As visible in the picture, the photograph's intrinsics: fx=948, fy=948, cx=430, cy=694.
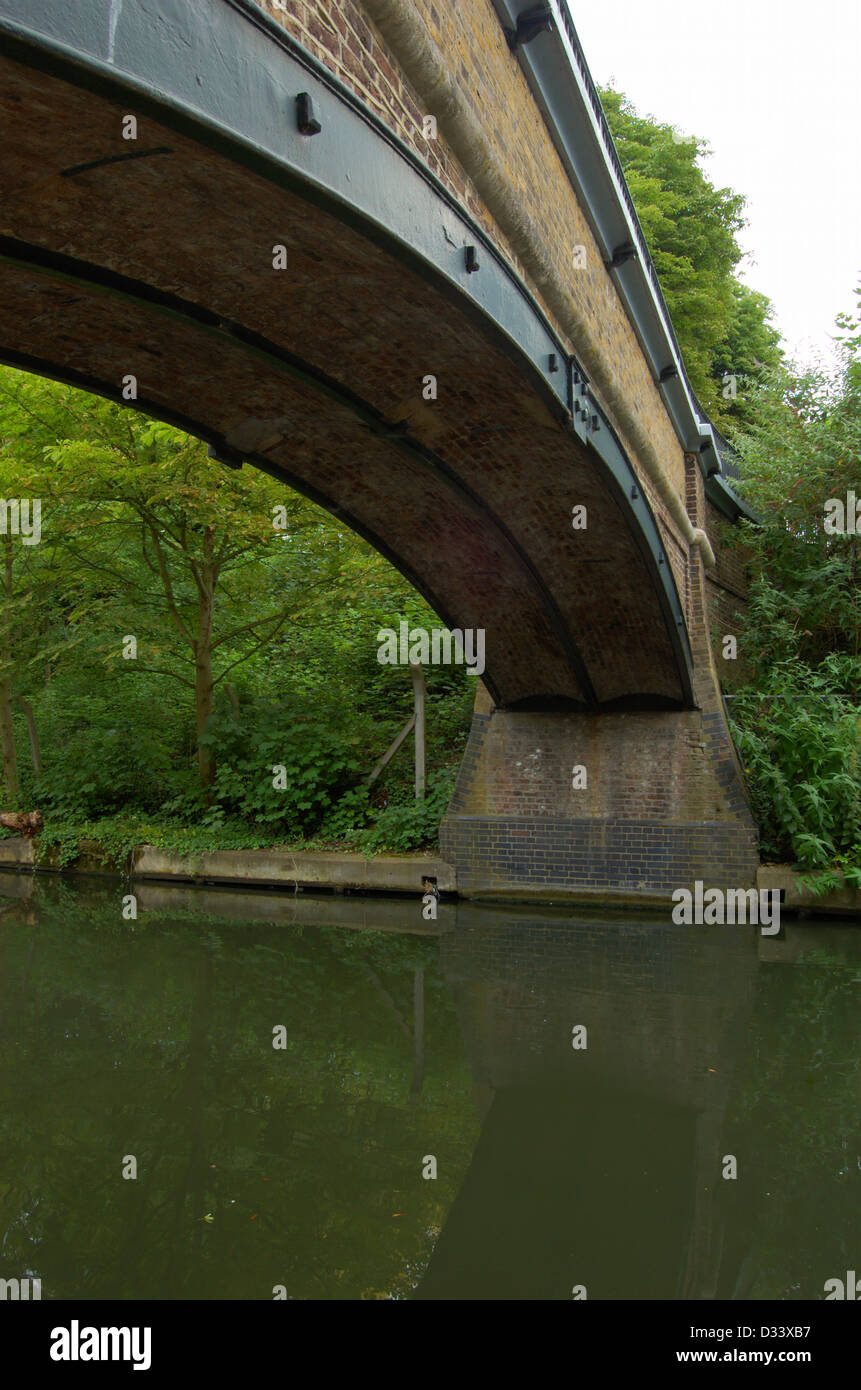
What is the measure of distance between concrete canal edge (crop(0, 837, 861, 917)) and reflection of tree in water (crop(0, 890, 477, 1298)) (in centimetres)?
326

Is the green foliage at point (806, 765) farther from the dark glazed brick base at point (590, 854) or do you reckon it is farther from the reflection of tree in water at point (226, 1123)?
the reflection of tree in water at point (226, 1123)

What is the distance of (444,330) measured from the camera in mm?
5062

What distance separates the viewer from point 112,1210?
3156 mm

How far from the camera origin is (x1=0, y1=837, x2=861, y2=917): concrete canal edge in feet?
30.1

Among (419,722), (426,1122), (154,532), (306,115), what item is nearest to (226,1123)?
(426,1122)

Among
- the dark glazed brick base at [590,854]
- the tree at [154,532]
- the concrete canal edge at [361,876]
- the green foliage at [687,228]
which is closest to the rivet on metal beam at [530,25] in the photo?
the tree at [154,532]

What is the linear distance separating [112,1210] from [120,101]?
3412 millimetres

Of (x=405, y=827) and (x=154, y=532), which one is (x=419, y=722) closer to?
(x=405, y=827)

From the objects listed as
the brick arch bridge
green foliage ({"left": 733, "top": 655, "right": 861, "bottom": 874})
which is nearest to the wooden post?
the brick arch bridge

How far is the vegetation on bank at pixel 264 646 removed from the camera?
32.8 ft

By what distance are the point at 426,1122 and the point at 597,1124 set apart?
0.71 meters

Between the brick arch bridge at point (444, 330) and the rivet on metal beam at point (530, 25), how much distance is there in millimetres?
23

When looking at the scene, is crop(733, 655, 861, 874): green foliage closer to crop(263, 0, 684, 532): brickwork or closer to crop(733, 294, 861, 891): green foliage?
crop(733, 294, 861, 891): green foliage
